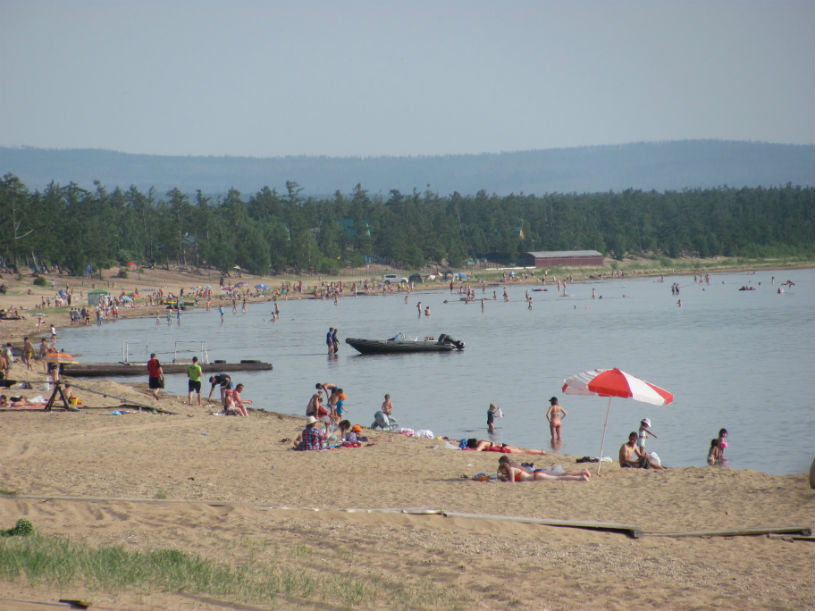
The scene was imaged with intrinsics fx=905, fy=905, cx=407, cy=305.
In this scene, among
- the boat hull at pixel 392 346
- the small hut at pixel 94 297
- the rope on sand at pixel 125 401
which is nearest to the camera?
the rope on sand at pixel 125 401

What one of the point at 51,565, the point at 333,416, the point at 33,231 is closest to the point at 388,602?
the point at 51,565

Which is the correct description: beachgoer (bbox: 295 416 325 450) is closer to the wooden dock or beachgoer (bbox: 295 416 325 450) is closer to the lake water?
A: the lake water

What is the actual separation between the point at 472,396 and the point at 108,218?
85.6 m

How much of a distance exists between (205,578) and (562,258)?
466ft

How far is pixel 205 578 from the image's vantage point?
28.4ft

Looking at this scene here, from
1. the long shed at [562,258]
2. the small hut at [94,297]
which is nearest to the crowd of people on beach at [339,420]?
the small hut at [94,297]

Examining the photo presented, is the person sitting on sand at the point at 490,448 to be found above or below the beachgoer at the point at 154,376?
below

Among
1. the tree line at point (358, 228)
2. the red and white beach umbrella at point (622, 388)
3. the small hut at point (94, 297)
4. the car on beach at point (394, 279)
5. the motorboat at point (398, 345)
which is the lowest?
the motorboat at point (398, 345)

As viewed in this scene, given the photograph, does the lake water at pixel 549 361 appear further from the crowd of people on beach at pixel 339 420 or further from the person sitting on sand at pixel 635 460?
the person sitting on sand at pixel 635 460

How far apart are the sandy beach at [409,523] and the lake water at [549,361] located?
755cm

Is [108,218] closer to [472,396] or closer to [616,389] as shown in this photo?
[472,396]

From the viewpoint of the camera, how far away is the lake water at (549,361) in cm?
2711

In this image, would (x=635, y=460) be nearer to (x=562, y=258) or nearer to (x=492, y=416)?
(x=492, y=416)

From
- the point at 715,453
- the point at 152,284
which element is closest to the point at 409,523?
the point at 715,453
